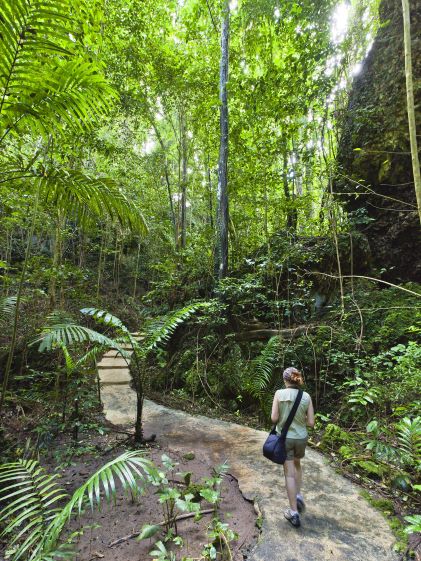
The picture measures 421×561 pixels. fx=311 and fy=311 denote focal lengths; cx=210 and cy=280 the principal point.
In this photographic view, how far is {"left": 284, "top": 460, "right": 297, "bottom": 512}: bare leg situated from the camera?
8.23 ft

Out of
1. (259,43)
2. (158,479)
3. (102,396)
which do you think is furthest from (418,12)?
(102,396)

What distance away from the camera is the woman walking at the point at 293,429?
2586mm

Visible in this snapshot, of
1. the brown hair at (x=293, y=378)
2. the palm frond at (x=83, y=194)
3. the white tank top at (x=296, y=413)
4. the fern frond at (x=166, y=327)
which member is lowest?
the white tank top at (x=296, y=413)

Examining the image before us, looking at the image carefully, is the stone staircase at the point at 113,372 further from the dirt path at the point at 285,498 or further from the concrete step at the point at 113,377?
the dirt path at the point at 285,498

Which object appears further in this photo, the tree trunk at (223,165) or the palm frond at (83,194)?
the tree trunk at (223,165)

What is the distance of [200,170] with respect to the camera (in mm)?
12961

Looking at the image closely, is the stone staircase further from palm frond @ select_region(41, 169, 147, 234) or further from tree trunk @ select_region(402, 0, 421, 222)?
tree trunk @ select_region(402, 0, 421, 222)

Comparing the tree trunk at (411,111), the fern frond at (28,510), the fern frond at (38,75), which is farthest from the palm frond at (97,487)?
the fern frond at (38,75)

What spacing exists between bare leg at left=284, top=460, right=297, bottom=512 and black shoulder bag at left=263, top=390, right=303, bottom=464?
7 centimetres

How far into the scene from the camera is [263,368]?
5270 mm

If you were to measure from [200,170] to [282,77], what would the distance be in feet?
23.4

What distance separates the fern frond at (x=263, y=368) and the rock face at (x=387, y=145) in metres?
3.19

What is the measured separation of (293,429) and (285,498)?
0.69 metres

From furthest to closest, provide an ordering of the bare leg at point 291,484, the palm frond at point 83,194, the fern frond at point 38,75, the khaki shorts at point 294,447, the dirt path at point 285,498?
the palm frond at point 83,194, the khaki shorts at point 294,447, the bare leg at point 291,484, the fern frond at point 38,75, the dirt path at point 285,498
